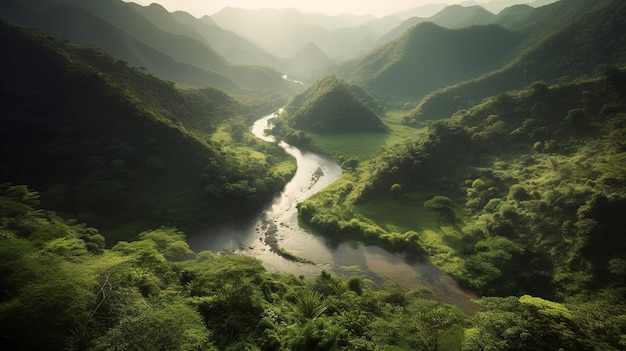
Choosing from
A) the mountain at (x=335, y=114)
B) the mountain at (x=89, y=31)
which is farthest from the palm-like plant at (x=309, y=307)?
the mountain at (x=89, y=31)

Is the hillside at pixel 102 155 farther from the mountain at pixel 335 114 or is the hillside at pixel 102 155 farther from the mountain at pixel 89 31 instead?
the mountain at pixel 89 31

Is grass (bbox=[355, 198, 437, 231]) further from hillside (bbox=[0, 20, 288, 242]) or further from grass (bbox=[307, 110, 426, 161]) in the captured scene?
grass (bbox=[307, 110, 426, 161])

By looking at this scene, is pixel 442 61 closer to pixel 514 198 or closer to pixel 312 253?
pixel 514 198

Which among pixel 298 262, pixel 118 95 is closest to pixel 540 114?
pixel 298 262

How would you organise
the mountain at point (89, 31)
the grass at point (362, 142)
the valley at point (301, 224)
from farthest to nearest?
the mountain at point (89, 31), the grass at point (362, 142), the valley at point (301, 224)

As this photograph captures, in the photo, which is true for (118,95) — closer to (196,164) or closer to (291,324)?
(196,164)

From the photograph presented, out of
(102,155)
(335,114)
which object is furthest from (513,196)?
(335,114)

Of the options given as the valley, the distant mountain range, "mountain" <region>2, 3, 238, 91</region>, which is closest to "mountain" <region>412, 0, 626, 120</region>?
the distant mountain range
